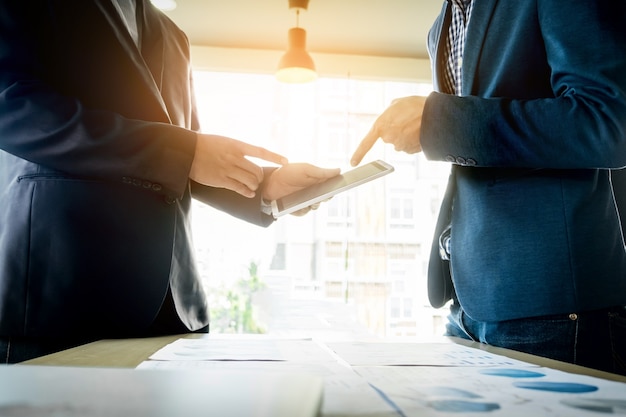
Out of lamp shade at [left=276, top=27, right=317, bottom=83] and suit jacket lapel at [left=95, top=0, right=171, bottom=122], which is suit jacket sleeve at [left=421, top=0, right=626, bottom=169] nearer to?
suit jacket lapel at [left=95, top=0, right=171, bottom=122]

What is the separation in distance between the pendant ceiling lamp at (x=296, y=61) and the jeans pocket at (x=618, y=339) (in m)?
3.02

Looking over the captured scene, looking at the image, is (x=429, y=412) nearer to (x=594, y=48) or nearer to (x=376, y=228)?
(x=594, y=48)

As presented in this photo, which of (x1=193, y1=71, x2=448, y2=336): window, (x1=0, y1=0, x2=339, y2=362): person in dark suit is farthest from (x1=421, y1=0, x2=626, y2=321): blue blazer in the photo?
(x1=193, y1=71, x2=448, y2=336): window

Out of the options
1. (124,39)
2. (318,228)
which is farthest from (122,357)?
(318,228)

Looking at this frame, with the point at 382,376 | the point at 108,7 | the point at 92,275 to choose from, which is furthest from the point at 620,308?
the point at 108,7

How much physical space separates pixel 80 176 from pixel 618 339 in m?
0.92

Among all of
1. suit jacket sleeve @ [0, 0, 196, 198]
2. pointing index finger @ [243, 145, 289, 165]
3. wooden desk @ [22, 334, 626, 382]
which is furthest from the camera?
pointing index finger @ [243, 145, 289, 165]

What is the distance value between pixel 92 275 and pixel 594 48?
35.0 inches

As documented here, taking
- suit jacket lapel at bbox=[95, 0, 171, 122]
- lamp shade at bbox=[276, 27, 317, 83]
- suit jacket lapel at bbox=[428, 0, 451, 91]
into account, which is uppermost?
lamp shade at bbox=[276, 27, 317, 83]

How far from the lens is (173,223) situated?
86 centimetres

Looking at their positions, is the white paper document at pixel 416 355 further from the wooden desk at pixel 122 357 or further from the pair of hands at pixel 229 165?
the pair of hands at pixel 229 165

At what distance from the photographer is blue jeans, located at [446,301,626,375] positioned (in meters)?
0.76

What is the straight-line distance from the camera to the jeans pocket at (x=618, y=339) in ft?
2.52

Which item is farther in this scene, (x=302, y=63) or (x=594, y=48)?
(x=302, y=63)
